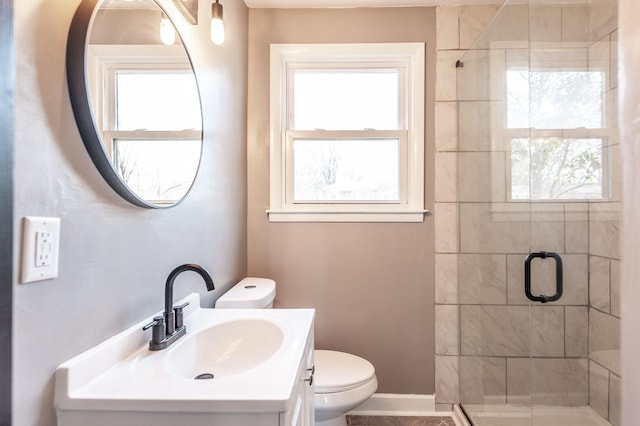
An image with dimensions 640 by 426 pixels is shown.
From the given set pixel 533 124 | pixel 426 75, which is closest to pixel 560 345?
pixel 533 124

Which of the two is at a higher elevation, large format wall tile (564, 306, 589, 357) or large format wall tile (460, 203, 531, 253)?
large format wall tile (460, 203, 531, 253)

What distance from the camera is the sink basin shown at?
0.97m

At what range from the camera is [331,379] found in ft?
4.82

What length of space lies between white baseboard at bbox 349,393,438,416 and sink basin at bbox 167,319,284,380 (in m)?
1.16

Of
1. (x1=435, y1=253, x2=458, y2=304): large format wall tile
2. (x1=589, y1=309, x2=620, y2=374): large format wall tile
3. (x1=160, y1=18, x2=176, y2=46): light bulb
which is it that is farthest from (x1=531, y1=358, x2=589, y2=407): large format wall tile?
(x1=160, y1=18, x2=176, y2=46): light bulb

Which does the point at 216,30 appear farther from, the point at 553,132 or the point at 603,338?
the point at 603,338

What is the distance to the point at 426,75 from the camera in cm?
191

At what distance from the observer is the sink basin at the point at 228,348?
0.97m

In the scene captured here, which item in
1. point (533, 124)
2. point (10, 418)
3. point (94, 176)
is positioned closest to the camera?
point (10, 418)

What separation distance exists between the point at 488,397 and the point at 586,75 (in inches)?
69.2

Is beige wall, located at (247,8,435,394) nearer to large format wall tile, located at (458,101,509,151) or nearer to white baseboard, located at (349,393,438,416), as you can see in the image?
white baseboard, located at (349,393,438,416)

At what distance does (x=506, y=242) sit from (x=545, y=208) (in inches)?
10.1

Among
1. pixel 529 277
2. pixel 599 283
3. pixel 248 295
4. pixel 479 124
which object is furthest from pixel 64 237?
pixel 599 283

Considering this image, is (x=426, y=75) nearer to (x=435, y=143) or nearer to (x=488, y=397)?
(x=435, y=143)
